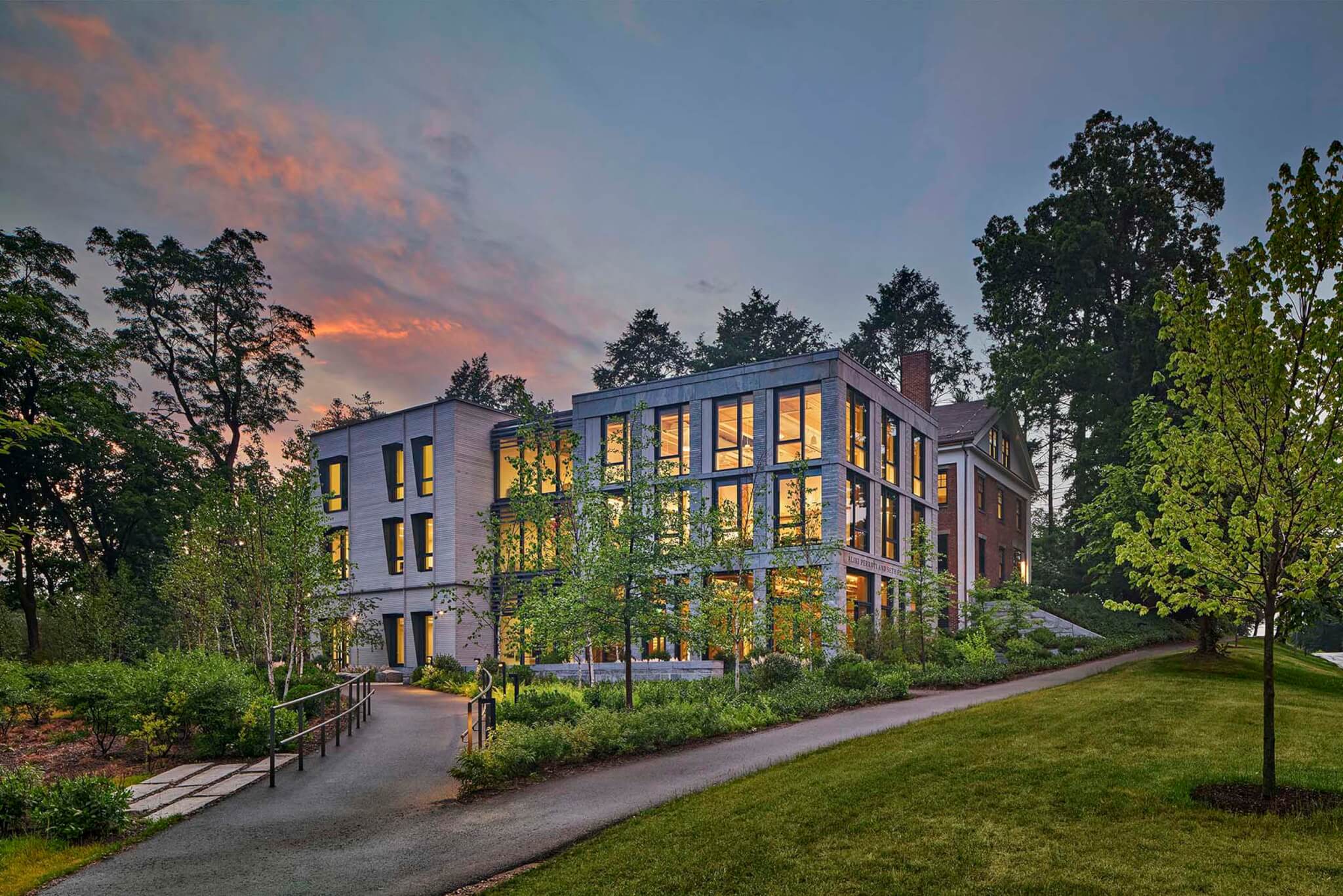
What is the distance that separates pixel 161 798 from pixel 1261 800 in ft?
46.1

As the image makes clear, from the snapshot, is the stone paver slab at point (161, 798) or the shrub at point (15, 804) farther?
the stone paver slab at point (161, 798)

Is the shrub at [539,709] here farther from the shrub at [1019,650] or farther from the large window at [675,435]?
the shrub at [1019,650]

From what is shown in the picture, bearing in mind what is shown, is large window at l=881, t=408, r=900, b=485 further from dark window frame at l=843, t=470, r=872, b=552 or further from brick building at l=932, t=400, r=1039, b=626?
brick building at l=932, t=400, r=1039, b=626

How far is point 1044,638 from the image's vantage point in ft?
108

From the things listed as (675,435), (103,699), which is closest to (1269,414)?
(103,699)

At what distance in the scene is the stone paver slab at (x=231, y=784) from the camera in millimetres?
12602

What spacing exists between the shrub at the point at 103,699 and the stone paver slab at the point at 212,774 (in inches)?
87.9

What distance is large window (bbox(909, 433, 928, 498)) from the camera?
37.6 meters

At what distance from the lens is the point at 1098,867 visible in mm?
7453

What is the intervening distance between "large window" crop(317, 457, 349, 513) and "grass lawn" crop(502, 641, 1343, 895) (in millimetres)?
35147

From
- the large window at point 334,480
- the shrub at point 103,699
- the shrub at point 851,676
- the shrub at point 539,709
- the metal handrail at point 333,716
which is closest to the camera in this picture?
the metal handrail at point 333,716

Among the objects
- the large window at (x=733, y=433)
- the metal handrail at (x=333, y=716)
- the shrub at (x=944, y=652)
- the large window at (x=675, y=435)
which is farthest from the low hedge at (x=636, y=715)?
the large window at (x=675, y=435)

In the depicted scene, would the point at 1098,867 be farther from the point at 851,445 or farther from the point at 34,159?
the point at 851,445

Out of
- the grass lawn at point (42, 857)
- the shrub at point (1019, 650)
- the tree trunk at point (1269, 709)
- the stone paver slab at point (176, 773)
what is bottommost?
the shrub at point (1019, 650)
